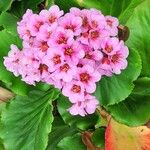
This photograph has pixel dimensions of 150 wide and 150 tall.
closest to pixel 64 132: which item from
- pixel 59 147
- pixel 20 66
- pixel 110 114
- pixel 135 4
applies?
pixel 59 147

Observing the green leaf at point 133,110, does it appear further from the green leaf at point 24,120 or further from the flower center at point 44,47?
the flower center at point 44,47

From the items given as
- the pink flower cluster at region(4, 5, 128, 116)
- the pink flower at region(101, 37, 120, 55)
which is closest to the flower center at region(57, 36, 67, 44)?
the pink flower cluster at region(4, 5, 128, 116)

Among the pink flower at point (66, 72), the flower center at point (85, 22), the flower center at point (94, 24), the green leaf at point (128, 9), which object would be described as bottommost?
the green leaf at point (128, 9)

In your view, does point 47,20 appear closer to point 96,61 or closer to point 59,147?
point 96,61

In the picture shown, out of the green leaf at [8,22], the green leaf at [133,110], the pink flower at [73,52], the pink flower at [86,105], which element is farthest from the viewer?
the green leaf at [8,22]

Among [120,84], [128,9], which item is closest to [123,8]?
[128,9]

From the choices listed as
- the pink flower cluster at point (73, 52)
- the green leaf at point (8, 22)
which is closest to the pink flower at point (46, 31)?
the pink flower cluster at point (73, 52)
